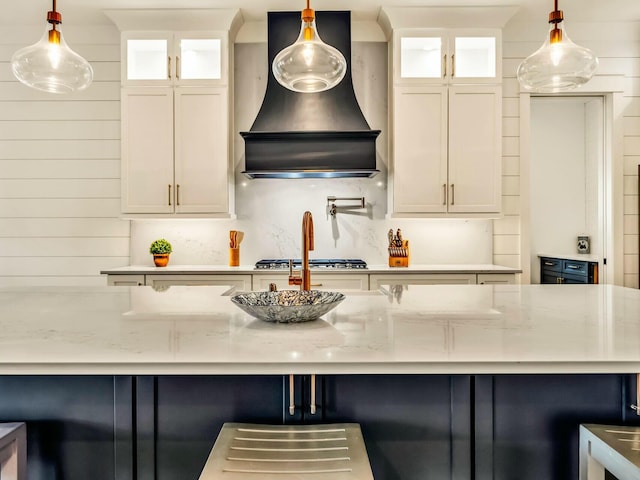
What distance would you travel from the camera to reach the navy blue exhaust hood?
11.7ft

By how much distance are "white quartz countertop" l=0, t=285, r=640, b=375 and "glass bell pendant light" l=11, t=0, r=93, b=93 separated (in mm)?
935

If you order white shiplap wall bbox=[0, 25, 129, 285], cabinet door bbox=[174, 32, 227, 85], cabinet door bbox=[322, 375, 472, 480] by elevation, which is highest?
cabinet door bbox=[174, 32, 227, 85]

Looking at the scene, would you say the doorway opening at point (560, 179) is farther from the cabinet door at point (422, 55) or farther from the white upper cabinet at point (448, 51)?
the cabinet door at point (422, 55)

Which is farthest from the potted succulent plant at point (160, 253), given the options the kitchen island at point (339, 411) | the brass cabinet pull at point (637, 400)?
the brass cabinet pull at point (637, 400)

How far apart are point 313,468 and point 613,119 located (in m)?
4.17

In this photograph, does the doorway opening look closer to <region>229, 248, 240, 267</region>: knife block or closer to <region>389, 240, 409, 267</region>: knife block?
<region>389, 240, 409, 267</region>: knife block

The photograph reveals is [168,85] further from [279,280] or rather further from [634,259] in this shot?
[634,259]

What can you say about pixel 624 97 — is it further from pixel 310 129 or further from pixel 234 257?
pixel 234 257

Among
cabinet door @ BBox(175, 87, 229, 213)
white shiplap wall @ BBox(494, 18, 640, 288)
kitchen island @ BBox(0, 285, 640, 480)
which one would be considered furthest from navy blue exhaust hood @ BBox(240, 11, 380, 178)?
kitchen island @ BBox(0, 285, 640, 480)

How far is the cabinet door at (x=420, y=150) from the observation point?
370 cm

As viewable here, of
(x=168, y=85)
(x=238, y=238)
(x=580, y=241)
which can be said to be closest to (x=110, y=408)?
(x=238, y=238)

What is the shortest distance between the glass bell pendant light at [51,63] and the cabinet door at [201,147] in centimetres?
158

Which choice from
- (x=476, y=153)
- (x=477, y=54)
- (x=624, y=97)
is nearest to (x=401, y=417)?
(x=476, y=153)

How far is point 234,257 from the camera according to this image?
3.91 m
